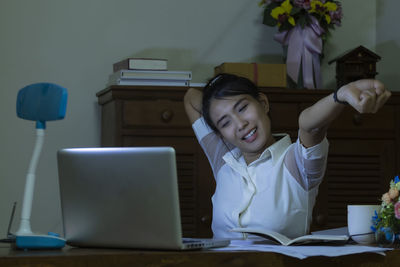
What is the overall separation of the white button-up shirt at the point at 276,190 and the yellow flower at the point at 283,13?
45.1 inches

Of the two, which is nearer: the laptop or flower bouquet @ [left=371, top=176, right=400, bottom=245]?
the laptop

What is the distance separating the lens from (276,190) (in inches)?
69.8

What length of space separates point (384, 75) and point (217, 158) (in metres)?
1.41

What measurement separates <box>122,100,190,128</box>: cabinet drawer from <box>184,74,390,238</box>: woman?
615mm

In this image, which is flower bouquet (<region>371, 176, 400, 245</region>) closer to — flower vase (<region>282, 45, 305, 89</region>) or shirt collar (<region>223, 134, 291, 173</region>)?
shirt collar (<region>223, 134, 291, 173</region>)

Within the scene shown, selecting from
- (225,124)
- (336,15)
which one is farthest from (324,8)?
(225,124)

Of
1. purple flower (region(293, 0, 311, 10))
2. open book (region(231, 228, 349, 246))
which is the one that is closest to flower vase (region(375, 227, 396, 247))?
open book (region(231, 228, 349, 246))

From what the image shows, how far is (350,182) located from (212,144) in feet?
2.96

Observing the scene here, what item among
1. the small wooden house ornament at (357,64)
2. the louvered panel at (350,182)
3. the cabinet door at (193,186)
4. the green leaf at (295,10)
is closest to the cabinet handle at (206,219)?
the cabinet door at (193,186)

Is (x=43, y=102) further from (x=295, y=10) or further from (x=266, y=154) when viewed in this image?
(x=295, y=10)

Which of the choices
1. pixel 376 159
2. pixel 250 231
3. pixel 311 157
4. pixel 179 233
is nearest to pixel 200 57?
pixel 376 159

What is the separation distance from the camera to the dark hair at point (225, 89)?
6.37ft

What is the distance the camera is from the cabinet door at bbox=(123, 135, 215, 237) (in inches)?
105

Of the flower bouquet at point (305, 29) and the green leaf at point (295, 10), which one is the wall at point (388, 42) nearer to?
the flower bouquet at point (305, 29)
